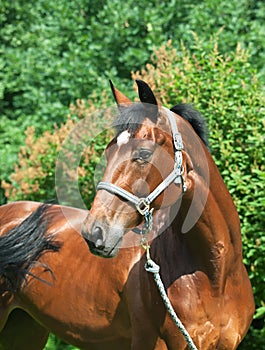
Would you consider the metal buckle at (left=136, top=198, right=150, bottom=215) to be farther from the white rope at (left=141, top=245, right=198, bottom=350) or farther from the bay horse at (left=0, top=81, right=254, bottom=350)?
the white rope at (left=141, top=245, right=198, bottom=350)

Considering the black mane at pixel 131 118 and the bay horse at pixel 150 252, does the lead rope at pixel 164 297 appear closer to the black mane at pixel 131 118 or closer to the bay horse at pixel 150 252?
the bay horse at pixel 150 252

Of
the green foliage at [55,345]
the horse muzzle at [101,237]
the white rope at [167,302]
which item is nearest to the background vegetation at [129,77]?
the green foliage at [55,345]

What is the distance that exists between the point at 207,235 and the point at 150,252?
1.01ft

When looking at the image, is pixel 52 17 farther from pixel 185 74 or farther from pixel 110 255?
pixel 110 255

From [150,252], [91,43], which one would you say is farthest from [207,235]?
[91,43]

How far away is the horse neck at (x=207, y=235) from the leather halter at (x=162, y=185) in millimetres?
164

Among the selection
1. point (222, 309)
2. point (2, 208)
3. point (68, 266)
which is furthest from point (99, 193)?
point (2, 208)

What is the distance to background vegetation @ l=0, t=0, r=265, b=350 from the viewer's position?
494 centimetres

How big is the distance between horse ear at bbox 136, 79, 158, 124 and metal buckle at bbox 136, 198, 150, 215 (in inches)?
13.6

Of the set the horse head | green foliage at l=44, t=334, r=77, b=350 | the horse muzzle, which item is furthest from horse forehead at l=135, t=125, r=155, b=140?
green foliage at l=44, t=334, r=77, b=350

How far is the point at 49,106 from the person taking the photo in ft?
26.1

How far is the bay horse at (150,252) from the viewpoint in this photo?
280 centimetres

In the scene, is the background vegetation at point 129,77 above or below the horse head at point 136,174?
below

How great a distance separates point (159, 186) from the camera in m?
2.85
